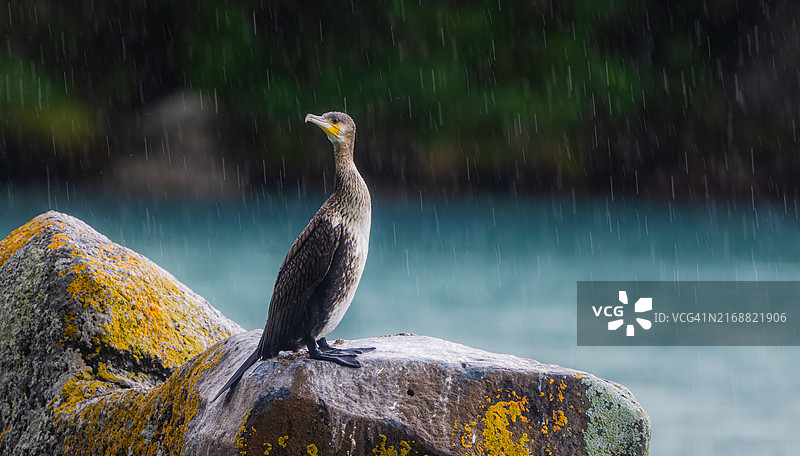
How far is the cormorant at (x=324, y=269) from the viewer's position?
308 cm

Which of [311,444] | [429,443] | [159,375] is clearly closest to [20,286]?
[159,375]

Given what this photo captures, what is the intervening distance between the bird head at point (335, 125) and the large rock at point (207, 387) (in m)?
0.87

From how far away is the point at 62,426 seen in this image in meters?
3.73

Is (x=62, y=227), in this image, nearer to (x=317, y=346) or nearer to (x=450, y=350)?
(x=317, y=346)

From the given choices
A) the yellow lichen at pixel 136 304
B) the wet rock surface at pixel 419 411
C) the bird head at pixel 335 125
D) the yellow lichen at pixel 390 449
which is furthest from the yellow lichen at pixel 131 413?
the bird head at pixel 335 125

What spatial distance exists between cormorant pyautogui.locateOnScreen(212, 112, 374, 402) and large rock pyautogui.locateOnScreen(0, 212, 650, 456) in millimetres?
91

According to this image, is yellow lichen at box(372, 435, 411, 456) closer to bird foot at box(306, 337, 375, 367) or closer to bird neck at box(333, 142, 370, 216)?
bird foot at box(306, 337, 375, 367)

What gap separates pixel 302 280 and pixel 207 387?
2.06 ft

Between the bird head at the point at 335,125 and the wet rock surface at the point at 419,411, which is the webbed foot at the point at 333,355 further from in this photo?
the bird head at the point at 335,125

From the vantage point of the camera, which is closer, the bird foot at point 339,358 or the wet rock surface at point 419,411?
the wet rock surface at point 419,411

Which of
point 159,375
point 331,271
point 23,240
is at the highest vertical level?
point 23,240

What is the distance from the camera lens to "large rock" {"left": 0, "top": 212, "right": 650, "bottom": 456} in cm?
292

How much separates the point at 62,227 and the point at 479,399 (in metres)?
2.64

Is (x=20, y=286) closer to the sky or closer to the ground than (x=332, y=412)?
closer to the sky
